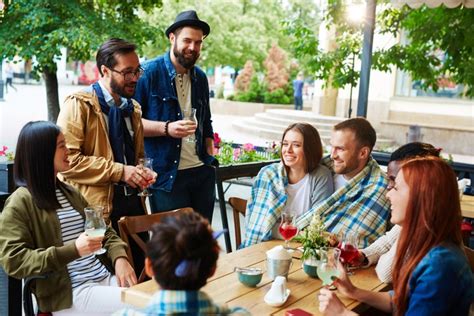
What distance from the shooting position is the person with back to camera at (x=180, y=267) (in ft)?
5.27

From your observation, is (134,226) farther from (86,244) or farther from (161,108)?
(161,108)

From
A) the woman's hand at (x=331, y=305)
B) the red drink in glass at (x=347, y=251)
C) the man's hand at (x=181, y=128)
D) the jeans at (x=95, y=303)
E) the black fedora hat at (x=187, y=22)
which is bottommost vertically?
the jeans at (x=95, y=303)

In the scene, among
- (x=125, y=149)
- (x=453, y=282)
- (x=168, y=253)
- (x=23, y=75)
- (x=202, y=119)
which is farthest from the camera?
(x=23, y=75)

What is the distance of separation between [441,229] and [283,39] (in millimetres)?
27062

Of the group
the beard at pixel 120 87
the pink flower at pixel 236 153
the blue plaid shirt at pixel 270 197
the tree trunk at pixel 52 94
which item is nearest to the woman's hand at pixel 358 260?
the blue plaid shirt at pixel 270 197

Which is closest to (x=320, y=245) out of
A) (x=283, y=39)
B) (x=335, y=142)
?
(x=335, y=142)

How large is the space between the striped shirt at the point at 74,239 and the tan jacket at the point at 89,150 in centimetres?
30

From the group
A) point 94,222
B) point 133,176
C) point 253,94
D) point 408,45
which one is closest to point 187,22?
point 133,176

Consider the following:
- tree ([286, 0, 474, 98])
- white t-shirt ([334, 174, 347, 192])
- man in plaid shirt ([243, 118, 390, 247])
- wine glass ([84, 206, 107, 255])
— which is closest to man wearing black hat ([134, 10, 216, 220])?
man in plaid shirt ([243, 118, 390, 247])

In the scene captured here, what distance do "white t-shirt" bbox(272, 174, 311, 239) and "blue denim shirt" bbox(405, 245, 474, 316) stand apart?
4.74 ft

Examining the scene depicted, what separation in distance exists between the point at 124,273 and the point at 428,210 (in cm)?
155

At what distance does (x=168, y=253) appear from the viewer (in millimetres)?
1607

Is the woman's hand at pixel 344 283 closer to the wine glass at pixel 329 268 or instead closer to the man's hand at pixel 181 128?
the wine glass at pixel 329 268

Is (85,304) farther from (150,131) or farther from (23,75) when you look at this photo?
(23,75)
